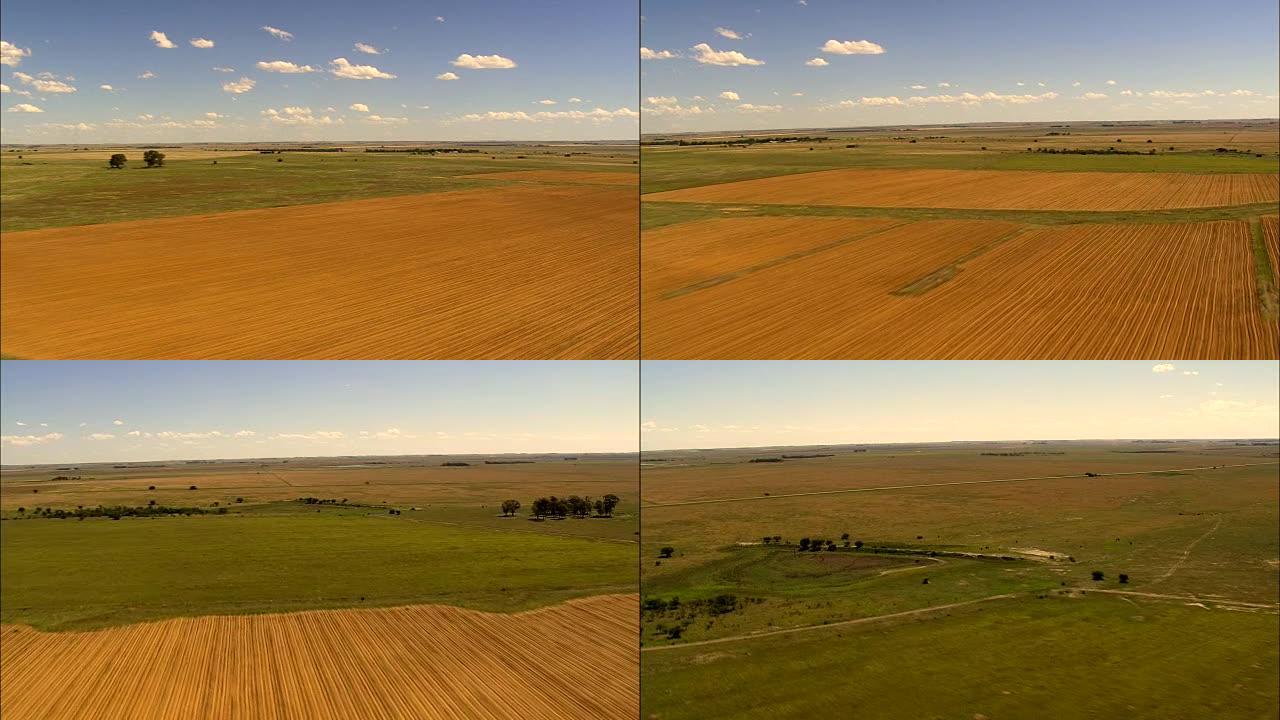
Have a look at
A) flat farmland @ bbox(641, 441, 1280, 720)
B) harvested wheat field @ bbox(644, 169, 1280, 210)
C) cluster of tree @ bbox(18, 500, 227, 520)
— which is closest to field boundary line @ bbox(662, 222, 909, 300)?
flat farmland @ bbox(641, 441, 1280, 720)

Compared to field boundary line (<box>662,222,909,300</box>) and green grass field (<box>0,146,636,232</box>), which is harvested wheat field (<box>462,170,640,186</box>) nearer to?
green grass field (<box>0,146,636,232</box>)

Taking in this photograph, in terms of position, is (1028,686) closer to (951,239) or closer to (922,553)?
(922,553)

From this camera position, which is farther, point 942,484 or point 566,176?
point 566,176

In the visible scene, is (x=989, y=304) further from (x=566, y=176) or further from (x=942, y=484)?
(x=566, y=176)

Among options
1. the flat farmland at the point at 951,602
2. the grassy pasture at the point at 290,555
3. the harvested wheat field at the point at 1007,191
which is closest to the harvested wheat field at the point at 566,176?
the harvested wheat field at the point at 1007,191

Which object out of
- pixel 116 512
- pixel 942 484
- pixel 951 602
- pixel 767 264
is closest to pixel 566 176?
pixel 942 484
